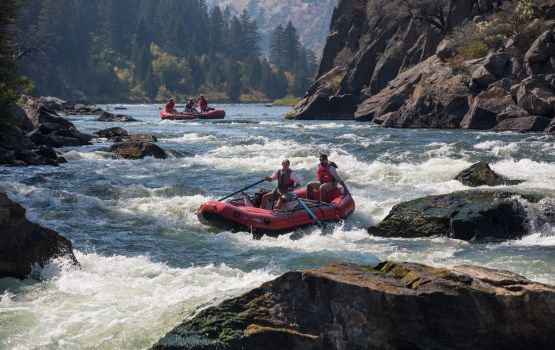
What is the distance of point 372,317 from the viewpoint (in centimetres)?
694

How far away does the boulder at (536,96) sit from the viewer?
31828 mm

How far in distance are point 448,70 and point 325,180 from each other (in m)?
25.4

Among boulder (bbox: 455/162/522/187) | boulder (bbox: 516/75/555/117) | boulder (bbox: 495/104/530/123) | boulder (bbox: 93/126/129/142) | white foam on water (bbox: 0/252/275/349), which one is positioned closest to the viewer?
white foam on water (bbox: 0/252/275/349)

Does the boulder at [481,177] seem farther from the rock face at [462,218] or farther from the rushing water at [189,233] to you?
the rock face at [462,218]

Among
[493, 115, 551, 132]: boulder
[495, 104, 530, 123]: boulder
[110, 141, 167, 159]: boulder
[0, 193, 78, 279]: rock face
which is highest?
[495, 104, 530, 123]: boulder

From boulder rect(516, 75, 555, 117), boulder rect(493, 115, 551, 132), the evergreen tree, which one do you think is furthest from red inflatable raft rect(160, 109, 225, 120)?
the evergreen tree

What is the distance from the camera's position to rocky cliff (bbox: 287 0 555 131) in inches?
1344

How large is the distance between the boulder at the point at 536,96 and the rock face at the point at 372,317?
2647 cm

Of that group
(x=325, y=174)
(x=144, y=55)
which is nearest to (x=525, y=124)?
(x=325, y=174)

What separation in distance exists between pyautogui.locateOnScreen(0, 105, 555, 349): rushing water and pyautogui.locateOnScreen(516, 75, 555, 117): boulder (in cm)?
312

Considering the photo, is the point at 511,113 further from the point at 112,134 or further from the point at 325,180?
the point at 325,180

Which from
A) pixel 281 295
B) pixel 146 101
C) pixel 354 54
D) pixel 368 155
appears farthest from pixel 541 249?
pixel 146 101

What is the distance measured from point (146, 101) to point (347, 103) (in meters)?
73.9

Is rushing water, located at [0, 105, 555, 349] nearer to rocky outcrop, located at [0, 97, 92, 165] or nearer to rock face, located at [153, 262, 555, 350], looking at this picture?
rock face, located at [153, 262, 555, 350]
